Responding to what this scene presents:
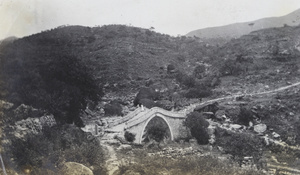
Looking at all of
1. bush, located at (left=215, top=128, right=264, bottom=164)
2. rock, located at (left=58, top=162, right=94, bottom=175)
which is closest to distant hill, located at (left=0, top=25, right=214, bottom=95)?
bush, located at (left=215, top=128, right=264, bottom=164)

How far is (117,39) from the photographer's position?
7.12 metres

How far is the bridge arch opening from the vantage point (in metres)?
6.86

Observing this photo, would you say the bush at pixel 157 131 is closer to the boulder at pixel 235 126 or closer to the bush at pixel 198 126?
the bush at pixel 198 126

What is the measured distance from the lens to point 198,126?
22.1 feet

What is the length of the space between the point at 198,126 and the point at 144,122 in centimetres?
102

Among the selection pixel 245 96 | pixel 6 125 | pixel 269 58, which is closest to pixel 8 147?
pixel 6 125

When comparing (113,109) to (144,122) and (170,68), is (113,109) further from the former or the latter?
(170,68)

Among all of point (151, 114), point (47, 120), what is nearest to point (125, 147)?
point (151, 114)

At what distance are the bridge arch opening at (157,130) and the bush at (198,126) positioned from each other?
0.41m

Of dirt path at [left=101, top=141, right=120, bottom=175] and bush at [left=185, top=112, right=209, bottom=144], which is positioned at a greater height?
bush at [left=185, top=112, right=209, bottom=144]

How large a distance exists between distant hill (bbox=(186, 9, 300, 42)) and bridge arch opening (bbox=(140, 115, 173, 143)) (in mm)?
1784

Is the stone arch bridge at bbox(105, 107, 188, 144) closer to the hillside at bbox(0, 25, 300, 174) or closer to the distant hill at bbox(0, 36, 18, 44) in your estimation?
the hillside at bbox(0, 25, 300, 174)

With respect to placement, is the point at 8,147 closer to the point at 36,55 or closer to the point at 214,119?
the point at 36,55

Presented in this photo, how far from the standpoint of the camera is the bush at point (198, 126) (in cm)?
673
